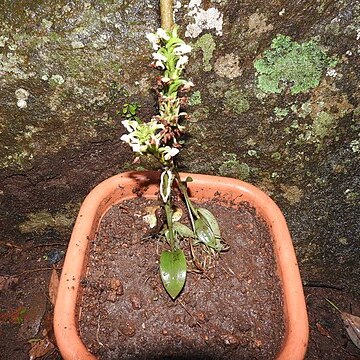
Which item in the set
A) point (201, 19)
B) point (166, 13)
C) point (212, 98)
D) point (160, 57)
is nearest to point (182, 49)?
point (160, 57)

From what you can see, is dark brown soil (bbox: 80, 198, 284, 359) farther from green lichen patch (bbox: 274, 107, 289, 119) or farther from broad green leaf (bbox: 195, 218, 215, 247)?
green lichen patch (bbox: 274, 107, 289, 119)

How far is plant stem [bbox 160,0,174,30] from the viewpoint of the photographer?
3.28 feet

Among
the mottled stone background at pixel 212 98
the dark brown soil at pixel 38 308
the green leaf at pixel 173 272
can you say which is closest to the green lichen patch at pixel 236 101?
the mottled stone background at pixel 212 98

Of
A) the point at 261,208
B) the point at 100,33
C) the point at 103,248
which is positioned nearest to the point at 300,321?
the point at 261,208

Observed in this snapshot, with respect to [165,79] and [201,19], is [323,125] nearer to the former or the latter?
[201,19]

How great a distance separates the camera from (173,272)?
1.14 metres

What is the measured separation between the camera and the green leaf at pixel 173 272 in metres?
1.13

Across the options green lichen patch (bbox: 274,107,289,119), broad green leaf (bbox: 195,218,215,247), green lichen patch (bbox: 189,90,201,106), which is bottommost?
broad green leaf (bbox: 195,218,215,247)

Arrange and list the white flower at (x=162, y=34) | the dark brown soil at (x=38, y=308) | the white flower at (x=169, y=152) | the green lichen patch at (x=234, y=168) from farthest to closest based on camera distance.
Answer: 1. the dark brown soil at (x=38, y=308)
2. the green lichen patch at (x=234, y=168)
3. the white flower at (x=169, y=152)
4. the white flower at (x=162, y=34)

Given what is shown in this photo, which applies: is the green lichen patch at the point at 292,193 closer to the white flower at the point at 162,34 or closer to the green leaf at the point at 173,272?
the green leaf at the point at 173,272

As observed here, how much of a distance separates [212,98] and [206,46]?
0.16m

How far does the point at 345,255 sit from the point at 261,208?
0.55m

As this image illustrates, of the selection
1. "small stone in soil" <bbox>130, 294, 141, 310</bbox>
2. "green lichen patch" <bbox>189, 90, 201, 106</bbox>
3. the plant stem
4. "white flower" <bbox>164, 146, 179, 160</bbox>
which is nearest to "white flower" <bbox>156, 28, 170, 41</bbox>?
the plant stem

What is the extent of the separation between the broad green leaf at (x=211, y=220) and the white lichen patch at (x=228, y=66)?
1.34 ft
